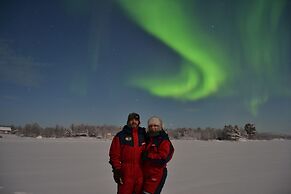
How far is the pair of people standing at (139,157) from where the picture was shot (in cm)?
423

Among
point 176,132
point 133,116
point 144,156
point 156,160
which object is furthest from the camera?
point 176,132

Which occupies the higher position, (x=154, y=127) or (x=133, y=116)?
(x=133, y=116)

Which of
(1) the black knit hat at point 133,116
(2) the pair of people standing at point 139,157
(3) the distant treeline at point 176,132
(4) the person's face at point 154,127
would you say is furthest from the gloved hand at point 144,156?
(3) the distant treeline at point 176,132

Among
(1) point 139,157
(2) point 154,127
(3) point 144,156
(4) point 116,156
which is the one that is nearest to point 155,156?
(3) point 144,156

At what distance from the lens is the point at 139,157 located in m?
4.34

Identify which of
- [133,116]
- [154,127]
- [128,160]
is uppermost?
[133,116]

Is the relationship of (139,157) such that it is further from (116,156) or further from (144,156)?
(116,156)

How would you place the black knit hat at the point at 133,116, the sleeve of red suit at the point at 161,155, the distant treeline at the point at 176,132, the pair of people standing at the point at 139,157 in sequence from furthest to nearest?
the distant treeline at the point at 176,132, the black knit hat at the point at 133,116, the pair of people standing at the point at 139,157, the sleeve of red suit at the point at 161,155

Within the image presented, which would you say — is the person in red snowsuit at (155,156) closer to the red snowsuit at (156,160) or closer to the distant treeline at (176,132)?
the red snowsuit at (156,160)

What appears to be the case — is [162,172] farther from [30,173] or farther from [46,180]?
[30,173]

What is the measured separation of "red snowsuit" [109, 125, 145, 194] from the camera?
170 inches

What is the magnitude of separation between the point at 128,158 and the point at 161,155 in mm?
497

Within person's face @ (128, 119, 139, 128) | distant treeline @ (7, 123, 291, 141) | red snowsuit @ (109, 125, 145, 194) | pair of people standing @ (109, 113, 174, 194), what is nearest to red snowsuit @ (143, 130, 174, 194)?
pair of people standing @ (109, 113, 174, 194)

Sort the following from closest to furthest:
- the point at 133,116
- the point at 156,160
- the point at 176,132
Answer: the point at 156,160 < the point at 133,116 < the point at 176,132
